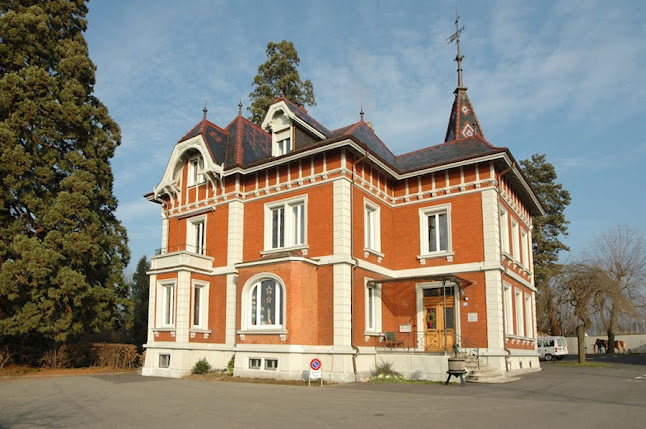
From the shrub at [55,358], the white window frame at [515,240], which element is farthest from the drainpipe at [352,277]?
the shrub at [55,358]

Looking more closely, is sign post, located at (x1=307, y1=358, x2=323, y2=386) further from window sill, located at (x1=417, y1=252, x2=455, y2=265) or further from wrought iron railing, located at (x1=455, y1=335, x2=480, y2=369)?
window sill, located at (x1=417, y1=252, x2=455, y2=265)

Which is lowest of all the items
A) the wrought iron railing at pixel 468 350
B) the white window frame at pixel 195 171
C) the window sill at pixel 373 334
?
the wrought iron railing at pixel 468 350

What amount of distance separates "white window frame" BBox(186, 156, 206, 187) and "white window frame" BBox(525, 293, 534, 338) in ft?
53.1

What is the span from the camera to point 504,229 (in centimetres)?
2206

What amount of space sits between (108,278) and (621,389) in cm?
2064

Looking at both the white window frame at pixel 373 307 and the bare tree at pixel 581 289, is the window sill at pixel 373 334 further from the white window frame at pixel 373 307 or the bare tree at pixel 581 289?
the bare tree at pixel 581 289

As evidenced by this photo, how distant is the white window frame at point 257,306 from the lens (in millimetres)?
18469

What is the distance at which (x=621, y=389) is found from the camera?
49.1 ft

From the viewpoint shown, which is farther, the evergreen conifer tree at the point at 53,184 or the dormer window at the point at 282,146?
the dormer window at the point at 282,146

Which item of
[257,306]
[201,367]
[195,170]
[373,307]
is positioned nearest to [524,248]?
[373,307]

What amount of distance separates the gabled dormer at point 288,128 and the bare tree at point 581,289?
73.7ft

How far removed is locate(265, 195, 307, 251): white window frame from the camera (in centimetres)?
2028

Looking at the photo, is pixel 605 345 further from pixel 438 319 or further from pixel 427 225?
pixel 427 225

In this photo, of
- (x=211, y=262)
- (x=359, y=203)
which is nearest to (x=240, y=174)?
(x=211, y=262)
